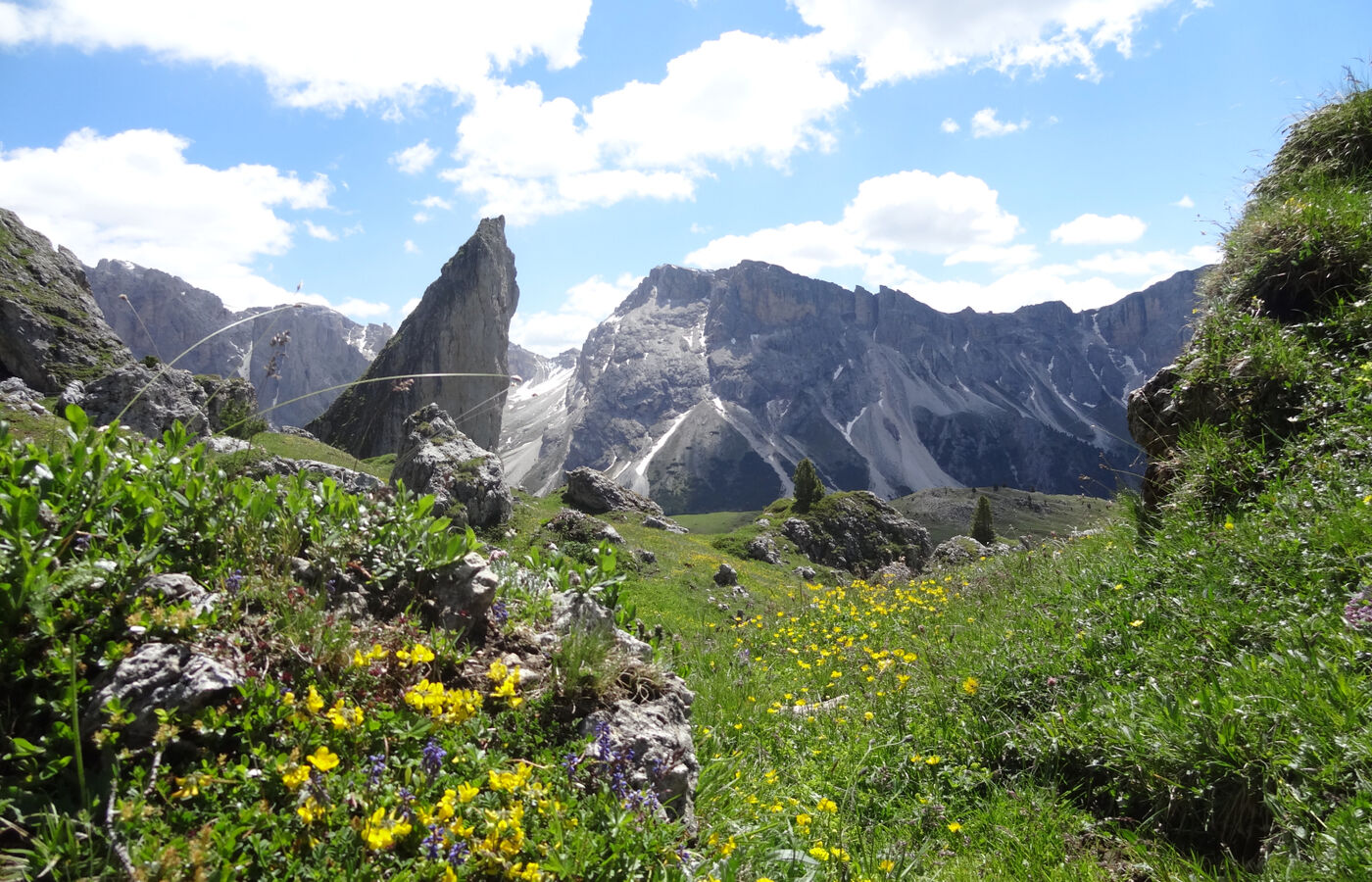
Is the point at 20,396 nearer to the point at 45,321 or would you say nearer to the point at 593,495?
the point at 45,321

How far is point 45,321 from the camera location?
28453 millimetres

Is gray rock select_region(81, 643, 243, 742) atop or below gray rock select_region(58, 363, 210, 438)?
below

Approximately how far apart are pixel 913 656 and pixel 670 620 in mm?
5863

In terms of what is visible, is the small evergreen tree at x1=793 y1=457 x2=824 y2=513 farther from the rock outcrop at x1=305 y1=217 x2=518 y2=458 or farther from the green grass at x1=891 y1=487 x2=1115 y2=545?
the green grass at x1=891 y1=487 x2=1115 y2=545

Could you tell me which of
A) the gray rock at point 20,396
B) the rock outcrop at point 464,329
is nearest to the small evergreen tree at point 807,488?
the gray rock at point 20,396

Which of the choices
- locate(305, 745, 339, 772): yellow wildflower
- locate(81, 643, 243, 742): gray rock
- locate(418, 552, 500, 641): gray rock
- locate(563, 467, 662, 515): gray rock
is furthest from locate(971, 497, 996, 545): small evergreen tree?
locate(81, 643, 243, 742): gray rock

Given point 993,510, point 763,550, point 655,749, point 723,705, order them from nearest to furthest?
point 655,749
point 723,705
point 763,550
point 993,510

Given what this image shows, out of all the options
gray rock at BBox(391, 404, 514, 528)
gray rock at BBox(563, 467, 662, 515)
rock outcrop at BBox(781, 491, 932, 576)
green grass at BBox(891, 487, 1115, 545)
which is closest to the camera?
gray rock at BBox(391, 404, 514, 528)

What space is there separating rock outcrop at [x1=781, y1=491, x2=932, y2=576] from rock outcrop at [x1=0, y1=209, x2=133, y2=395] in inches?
1480

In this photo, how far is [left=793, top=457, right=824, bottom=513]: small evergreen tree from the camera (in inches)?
1951

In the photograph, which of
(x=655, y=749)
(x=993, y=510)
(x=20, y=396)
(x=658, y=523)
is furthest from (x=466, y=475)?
(x=993, y=510)

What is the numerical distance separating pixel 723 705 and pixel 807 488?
4689 cm

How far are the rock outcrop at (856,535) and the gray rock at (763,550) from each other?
20.1ft

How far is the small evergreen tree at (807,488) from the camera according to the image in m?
49.6
